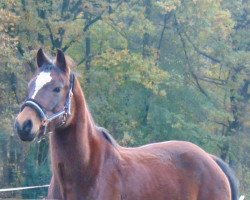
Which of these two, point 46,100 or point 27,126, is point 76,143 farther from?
point 27,126

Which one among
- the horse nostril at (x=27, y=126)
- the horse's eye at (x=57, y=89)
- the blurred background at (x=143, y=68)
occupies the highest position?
the horse's eye at (x=57, y=89)

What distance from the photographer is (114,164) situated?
6.09 metres

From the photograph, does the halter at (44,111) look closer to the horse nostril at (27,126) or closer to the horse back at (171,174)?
the horse nostril at (27,126)

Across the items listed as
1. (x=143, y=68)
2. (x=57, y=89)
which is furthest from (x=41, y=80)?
(x=143, y=68)

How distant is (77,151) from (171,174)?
1.45 meters

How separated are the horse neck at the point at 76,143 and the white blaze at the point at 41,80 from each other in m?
0.37

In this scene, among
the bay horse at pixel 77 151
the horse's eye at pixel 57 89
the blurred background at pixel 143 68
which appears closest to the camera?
the bay horse at pixel 77 151

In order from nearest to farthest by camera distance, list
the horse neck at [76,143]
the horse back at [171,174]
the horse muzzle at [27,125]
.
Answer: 1. the horse muzzle at [27,125]
2. the horse neck at [76,143]
3. the horse back at [171,174]

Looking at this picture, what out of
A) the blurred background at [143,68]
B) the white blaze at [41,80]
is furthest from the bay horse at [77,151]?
the blurred background at [143,68]

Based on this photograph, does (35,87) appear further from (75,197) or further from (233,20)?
(233,20)

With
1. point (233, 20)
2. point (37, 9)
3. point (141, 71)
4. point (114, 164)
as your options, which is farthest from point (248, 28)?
point (114, 164)

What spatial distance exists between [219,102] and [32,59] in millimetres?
10118

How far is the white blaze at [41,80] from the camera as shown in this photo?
5.50 meters

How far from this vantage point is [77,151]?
5.84m
